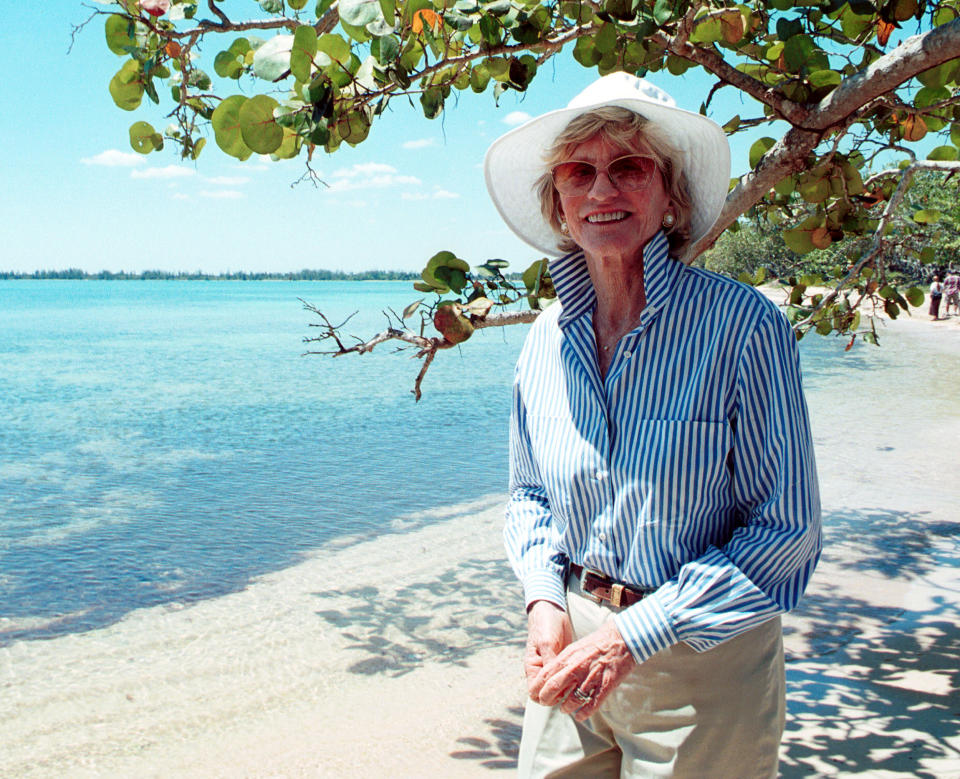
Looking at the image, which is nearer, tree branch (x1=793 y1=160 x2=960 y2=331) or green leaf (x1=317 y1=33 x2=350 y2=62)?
green leaf (x1=317 y1=33 x2=350 y2=62)

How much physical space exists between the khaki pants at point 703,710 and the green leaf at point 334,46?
1547 millimetres

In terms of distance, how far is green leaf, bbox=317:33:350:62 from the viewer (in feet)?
7.35

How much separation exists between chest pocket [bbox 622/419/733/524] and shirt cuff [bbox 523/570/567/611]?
0.26 metres

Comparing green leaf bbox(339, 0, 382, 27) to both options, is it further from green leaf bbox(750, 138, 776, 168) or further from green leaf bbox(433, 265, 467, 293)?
green leaf bbox(750, 138, 776, 168)

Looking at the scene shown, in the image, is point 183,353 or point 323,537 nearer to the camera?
point 323,537

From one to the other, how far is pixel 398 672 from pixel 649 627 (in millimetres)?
4157

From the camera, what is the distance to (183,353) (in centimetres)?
3753

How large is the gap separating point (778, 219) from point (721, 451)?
12.2 ft

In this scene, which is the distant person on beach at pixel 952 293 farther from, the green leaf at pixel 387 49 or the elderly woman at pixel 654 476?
the elderly woman at pixel 654 476

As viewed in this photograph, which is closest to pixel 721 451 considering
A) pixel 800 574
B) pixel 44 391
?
pixel 800 574

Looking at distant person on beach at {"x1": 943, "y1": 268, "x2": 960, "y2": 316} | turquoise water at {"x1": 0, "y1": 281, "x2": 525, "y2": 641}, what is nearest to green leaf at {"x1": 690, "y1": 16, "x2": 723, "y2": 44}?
turquoise water at {"x1": 0, "y1": 281, "x2": 525, "y2": 641}

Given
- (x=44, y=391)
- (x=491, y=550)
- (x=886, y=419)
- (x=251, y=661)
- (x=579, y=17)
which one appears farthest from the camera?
(x=44, y=391)

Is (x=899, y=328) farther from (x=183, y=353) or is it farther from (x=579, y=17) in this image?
(x=579, y=17)

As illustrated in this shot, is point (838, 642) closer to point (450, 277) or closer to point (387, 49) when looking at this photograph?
point (450, 277)
